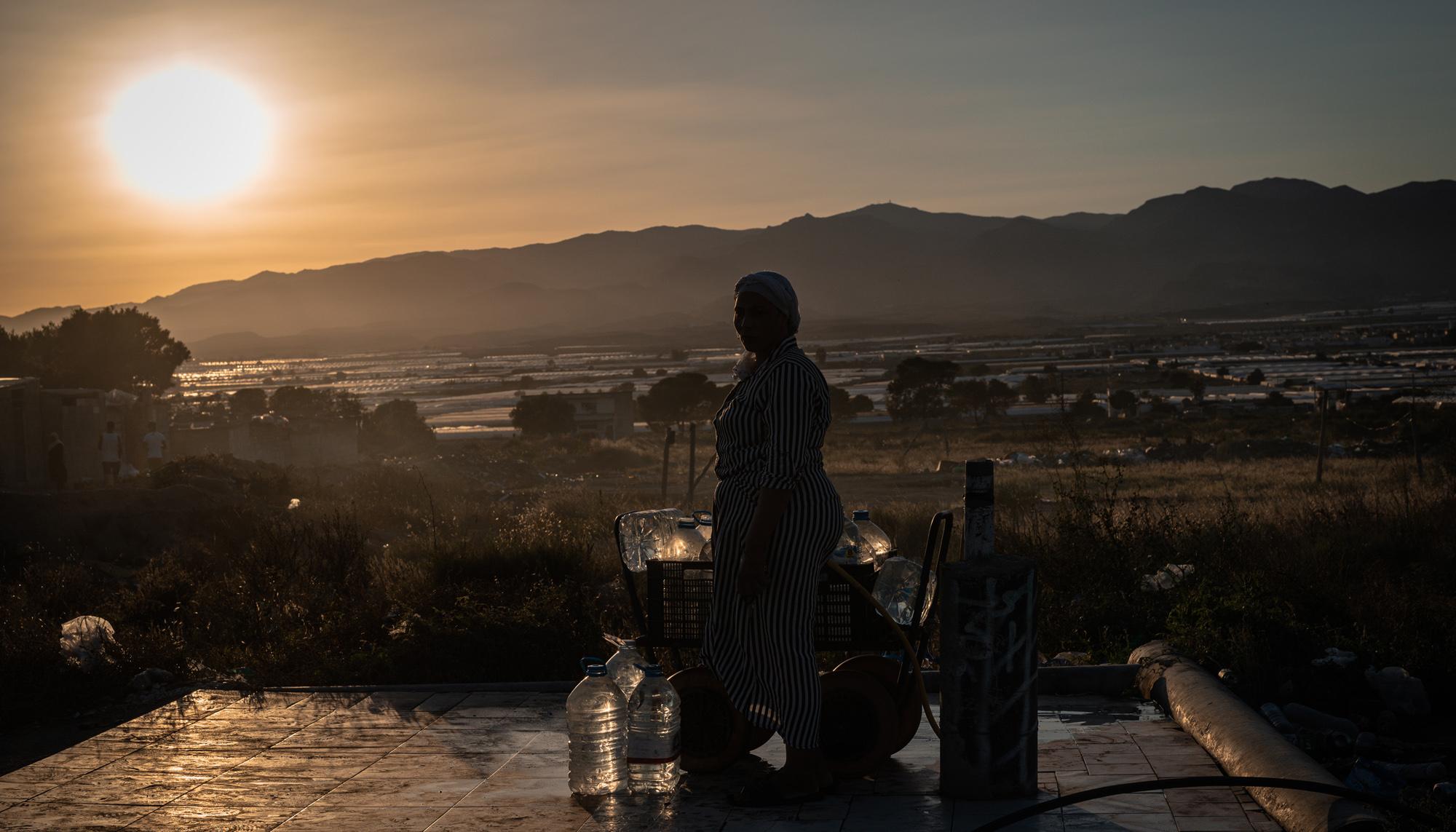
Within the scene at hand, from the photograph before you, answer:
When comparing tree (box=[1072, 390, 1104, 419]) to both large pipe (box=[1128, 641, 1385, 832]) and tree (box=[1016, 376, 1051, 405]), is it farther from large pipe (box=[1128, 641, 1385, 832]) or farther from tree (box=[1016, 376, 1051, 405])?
large pipe (box=[1128, 641, 1385, 832])

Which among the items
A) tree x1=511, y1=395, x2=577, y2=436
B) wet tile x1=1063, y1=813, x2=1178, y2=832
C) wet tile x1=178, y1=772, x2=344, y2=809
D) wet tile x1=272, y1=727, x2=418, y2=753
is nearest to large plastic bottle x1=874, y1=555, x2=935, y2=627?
wet tile x1=1063, y1=813, x2=1178, y2=832

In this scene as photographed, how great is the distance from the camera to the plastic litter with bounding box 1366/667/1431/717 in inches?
254

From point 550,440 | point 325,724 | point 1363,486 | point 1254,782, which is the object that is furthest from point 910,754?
point 550,440

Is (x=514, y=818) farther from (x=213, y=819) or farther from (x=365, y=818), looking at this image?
(x=213, y=819)

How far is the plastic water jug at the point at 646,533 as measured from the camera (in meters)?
5.36

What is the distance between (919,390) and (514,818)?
52547mm

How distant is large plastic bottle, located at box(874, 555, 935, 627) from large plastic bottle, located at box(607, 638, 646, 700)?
1.05 m

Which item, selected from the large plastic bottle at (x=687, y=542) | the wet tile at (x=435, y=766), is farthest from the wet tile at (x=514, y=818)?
the large plastic bottle at (x=687, y=542)

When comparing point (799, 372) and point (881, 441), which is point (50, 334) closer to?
point (881, 441)

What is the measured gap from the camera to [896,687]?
504 centimetres

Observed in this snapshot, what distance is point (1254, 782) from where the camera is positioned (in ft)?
13.5

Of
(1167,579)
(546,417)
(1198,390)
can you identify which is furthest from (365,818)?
(1198,390)

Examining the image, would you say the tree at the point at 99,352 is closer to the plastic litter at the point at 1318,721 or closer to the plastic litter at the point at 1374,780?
the plastic litter at the point at 1318,721

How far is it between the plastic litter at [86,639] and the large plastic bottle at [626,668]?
3806mm
